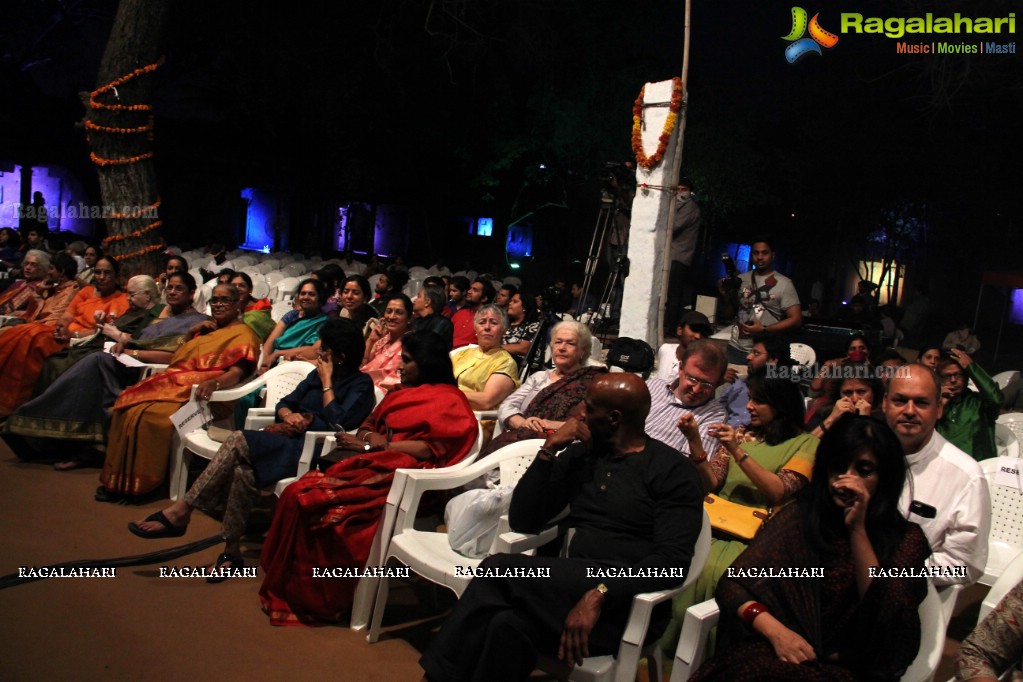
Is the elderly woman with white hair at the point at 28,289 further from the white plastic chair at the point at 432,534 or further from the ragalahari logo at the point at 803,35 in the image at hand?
the ragalahari logo at the point at 803,35

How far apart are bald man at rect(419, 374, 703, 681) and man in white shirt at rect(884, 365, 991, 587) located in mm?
893

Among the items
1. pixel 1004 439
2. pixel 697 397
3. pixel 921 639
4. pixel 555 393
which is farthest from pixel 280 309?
pixel 921 639

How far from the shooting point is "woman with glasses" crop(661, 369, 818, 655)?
288 centimetres

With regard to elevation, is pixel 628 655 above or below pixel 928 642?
below

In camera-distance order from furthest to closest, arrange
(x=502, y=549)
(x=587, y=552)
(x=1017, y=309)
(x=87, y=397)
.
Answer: (x=1017, y=309) < (x=87, y=397) < (x=502, y=549) < (x=587, y=552)

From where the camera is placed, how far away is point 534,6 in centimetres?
1346

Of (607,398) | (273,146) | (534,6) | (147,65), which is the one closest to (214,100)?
(273,146)

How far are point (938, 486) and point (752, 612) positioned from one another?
3.55 ft

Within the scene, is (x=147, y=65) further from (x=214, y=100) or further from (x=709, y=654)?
(x=214, y=100)

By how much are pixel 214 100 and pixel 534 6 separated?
11.7 meters

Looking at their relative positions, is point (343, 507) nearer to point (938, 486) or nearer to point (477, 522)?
point (477, 522)

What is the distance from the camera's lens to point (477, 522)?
3.16 m

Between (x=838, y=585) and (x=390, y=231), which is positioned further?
(x=390, y=231)

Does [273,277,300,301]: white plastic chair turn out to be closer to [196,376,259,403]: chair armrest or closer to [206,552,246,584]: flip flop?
[196,376,259,403]: chair armrest
